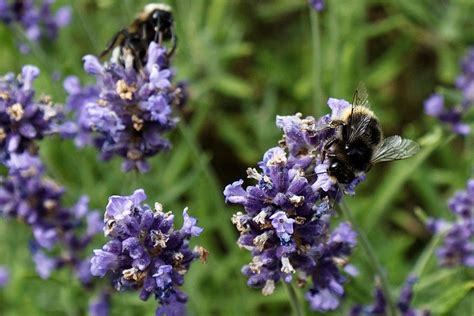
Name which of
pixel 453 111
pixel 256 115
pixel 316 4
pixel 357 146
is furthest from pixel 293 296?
pixel 256 115

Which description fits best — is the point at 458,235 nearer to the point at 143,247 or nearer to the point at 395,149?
the point at 395,149

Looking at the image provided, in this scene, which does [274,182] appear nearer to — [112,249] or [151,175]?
[112,249]

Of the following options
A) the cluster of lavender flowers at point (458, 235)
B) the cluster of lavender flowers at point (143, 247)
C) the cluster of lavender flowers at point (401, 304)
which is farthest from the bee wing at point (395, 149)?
the cluster of lavender flowers at point (458, 235)

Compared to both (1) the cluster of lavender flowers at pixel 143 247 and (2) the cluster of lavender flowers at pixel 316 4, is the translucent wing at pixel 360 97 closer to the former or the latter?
(1) the cluster of lavender flowers at pixel 143 247

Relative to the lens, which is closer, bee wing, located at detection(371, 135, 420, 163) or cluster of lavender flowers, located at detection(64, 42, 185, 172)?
bee wing, located at detection(371, 135, 420, 163)

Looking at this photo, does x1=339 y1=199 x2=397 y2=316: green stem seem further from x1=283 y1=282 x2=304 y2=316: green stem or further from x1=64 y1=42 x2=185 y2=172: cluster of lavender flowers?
x1=64 y1=42 x2=185 y2=172: cluster of lavender flowers

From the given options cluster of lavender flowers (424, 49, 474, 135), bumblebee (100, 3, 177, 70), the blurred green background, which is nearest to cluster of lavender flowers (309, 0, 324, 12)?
the blurred green background
